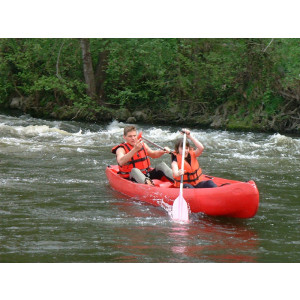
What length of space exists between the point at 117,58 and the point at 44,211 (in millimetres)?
9844

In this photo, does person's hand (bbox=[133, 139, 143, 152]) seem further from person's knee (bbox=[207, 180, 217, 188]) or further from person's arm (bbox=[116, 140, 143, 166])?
person's knee (bbox=[207, 180, 217, 188])

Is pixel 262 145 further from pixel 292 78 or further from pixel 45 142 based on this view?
pixel 45 142

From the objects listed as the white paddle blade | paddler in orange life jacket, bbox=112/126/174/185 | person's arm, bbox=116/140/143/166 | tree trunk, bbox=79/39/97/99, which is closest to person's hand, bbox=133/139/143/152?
person's arm, bbox=116/140/143/166

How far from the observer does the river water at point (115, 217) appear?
4.12 meters

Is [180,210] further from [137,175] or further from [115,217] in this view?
[137,175]

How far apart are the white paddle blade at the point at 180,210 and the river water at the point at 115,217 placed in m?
0.09

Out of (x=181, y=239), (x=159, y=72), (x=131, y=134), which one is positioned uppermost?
(x=159, y=72)

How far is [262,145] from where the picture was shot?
33.8 ft

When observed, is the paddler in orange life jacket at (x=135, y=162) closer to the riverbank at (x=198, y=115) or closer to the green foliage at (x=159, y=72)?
the riverbank at (x=198, y=115)

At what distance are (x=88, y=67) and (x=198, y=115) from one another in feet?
11.3

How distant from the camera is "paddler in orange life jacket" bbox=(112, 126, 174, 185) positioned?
19.7ft

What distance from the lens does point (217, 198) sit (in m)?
5.08

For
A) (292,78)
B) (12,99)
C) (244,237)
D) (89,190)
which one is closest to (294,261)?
(244,237)

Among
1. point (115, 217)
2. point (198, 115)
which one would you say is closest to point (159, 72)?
point (198, 115)
